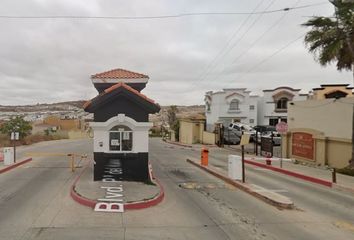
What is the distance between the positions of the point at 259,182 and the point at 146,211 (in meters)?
8.22

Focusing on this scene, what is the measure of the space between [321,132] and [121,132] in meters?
14.2

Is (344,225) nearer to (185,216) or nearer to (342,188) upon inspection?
(185,216)

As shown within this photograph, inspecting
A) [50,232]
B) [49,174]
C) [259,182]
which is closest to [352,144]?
[259,182]

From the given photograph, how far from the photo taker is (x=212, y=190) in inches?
650

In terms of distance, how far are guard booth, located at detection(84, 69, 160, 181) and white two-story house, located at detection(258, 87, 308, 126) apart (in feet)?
150

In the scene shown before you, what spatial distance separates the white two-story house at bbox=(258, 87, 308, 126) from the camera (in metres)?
60.1

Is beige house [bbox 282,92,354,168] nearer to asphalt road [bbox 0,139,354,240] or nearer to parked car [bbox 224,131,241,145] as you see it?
asphalt road [bbox 0,139,354,240]

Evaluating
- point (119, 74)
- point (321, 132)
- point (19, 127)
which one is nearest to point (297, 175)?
point (321, 132)

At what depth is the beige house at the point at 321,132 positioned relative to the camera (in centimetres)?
2373

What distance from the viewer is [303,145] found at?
28.2 m

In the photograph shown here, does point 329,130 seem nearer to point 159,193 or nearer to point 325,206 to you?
point 325,206

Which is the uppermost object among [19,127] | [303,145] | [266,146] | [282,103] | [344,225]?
[282,103]

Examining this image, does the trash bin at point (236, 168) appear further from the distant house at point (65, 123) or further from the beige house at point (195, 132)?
the distant house at point (65, 123)

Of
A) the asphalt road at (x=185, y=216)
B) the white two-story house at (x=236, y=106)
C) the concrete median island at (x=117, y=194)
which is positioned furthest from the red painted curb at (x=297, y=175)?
the white two-story house at (x=236, y=106)
